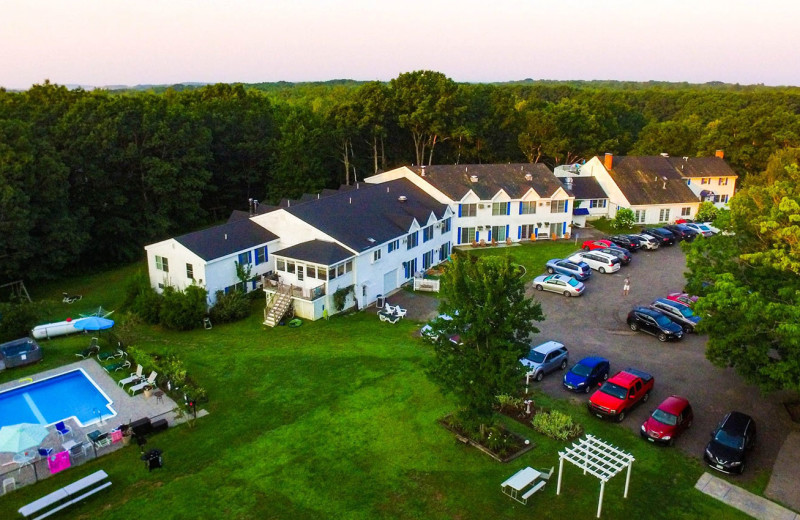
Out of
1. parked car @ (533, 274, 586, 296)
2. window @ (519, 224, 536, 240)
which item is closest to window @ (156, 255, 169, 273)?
parked car @ (533, 274, 586, 296)

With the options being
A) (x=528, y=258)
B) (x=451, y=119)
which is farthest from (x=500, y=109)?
(x=528, y=258)

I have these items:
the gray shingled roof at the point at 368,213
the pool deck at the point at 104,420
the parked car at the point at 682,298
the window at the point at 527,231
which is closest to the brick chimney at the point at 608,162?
the window at the point at 527,231

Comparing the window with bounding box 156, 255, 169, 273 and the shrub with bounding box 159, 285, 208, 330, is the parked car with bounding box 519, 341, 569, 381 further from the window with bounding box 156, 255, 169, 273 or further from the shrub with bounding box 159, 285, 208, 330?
the window with bounding box 156, 255, 169, 273

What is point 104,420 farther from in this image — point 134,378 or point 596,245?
point 596,245

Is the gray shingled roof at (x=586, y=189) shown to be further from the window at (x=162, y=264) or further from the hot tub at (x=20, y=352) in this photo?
the hot tub at (x=20, y=352)

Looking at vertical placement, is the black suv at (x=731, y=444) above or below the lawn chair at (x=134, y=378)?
above

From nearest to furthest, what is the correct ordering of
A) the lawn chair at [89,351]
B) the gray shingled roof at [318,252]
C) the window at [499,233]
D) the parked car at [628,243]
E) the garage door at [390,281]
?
the lawn chair at [89,351] → the gray shingled roof at [318,252] → the garage door at [390,281] → the parked car at [628,243] → the window at [499,233]
